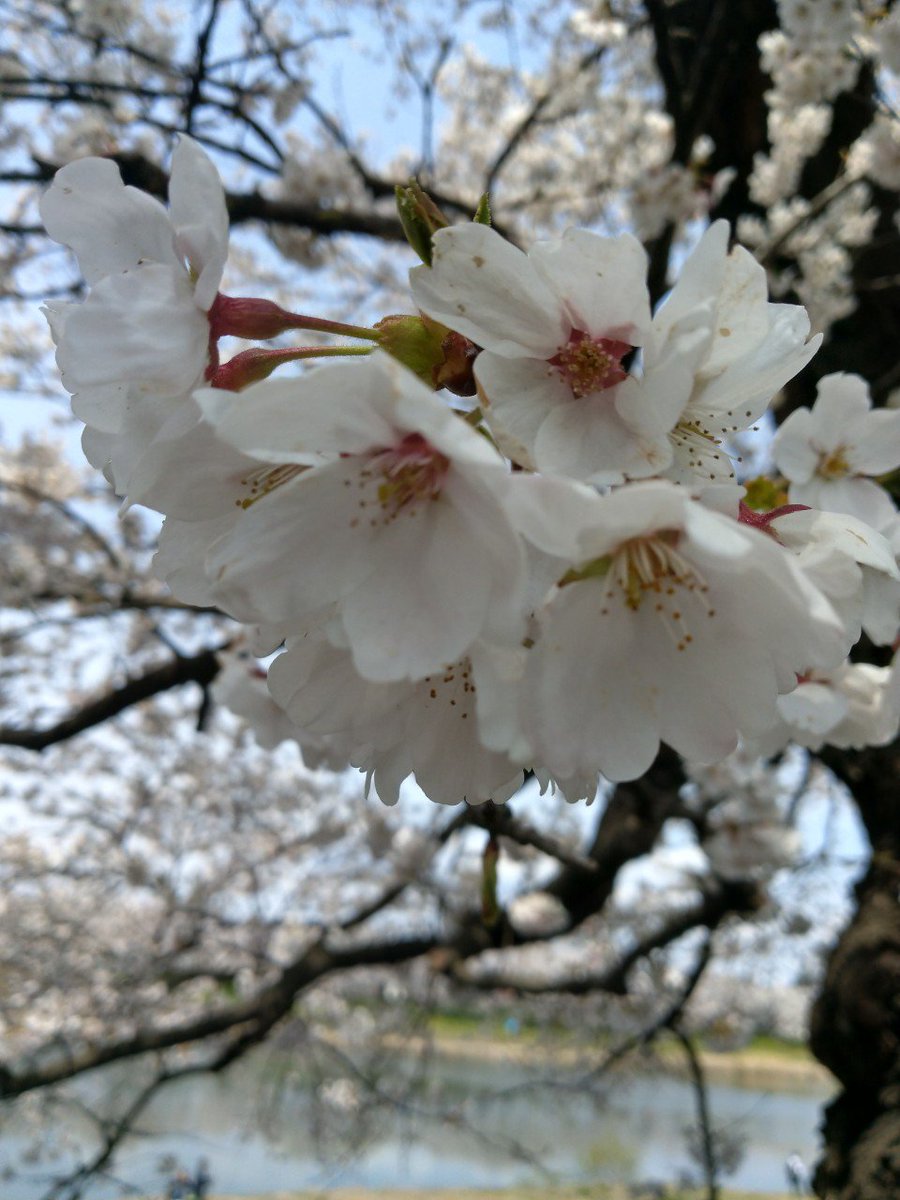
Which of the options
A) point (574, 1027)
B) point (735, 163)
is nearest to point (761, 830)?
point (735, 163)

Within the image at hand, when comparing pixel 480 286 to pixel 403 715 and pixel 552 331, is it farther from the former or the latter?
pixel 403 715

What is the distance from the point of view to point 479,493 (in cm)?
42

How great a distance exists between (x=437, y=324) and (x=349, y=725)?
0.24m

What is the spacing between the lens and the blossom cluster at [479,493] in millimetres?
401

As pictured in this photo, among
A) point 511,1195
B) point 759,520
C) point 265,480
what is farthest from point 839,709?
point 511,1195

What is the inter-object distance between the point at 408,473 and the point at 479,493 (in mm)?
73

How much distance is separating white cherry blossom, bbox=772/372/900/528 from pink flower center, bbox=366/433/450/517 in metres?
0.58

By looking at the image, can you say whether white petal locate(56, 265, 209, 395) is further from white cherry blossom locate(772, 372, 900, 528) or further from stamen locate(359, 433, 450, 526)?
white cherry blossom locate(772, 372, 900, 528)

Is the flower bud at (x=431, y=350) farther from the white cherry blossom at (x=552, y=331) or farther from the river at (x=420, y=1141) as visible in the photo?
the river at (x=420, y=1141)

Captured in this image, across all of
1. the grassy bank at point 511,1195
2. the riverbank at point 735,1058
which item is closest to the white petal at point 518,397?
the grassy bank at point 511,1195

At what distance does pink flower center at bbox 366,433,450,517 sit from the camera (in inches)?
18.3

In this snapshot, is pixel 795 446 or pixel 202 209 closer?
pixel 202 209

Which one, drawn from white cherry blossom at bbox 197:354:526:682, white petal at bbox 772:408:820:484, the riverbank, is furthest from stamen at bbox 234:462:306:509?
the riverbank

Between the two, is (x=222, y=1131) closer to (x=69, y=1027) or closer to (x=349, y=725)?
(x=69, y=1027)
